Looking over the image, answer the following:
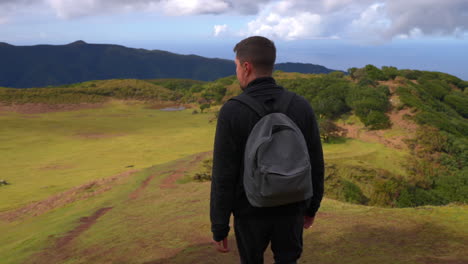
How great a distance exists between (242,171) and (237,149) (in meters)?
0.19

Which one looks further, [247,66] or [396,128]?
[396,128]

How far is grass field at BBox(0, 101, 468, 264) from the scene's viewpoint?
613cm

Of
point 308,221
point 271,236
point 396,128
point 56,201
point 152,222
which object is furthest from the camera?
point 396,128

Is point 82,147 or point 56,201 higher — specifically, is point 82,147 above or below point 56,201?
below

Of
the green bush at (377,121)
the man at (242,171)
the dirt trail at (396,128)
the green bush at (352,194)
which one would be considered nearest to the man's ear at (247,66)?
the man at (242,171)

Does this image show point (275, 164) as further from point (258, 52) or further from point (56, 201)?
point (56, 201)

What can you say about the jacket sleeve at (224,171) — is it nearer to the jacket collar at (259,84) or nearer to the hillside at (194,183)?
the jacket collar at (259,84)

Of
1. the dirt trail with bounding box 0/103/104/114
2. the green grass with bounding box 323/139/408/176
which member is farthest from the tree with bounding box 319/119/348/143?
the dirt trail with bounding box 0/103/104/114

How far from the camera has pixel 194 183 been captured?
13.9 m

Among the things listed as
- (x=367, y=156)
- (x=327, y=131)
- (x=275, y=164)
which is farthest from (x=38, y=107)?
(x=275, y=164)

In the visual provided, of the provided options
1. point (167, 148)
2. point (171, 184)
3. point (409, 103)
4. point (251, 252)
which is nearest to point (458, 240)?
point (251, 252)

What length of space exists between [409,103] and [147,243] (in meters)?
36.1

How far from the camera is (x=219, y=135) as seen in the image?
303 cm

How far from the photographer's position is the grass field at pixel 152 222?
20.1 feet
